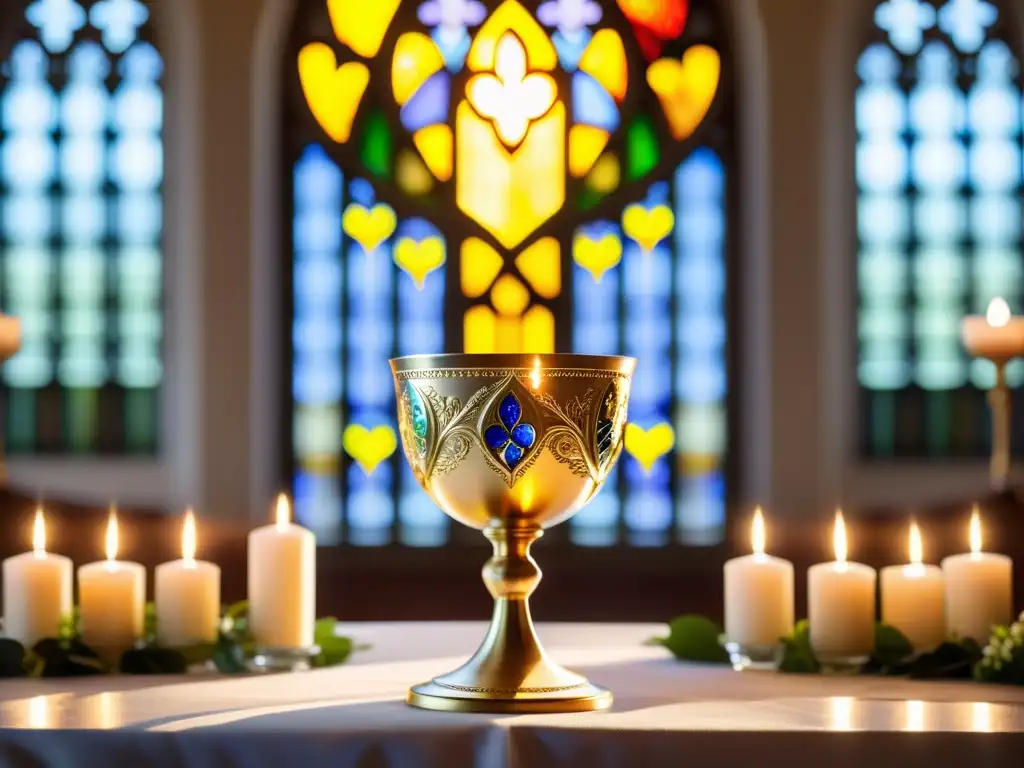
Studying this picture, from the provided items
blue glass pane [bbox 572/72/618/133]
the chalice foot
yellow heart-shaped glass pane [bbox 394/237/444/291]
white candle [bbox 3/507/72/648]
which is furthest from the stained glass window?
the chalice foot

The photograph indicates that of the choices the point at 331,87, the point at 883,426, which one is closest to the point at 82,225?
the point at 331,87

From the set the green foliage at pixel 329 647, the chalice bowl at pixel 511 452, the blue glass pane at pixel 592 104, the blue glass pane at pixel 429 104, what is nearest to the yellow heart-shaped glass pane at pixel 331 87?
the blue glass pane at pixel 429 104

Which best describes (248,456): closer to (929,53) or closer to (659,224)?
(659,224)

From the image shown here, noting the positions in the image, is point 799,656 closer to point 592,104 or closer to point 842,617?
point 842,617

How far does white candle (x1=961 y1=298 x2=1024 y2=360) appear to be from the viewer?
2.93 metres

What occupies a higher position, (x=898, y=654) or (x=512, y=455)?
(x=512, y=455)

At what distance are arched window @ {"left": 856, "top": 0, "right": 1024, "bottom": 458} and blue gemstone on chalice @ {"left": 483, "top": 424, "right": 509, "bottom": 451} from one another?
4903 millimetres

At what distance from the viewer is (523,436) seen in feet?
4.26

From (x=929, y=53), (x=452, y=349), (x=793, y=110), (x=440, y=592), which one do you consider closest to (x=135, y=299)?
(x=452, y=349)

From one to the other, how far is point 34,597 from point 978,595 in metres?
1.01

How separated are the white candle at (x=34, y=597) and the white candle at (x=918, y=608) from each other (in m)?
0.89

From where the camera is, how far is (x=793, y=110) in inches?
225

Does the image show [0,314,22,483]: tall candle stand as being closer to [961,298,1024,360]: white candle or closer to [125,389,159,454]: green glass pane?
[961,298,1024,360]: white candle

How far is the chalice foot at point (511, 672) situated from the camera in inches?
48.1
